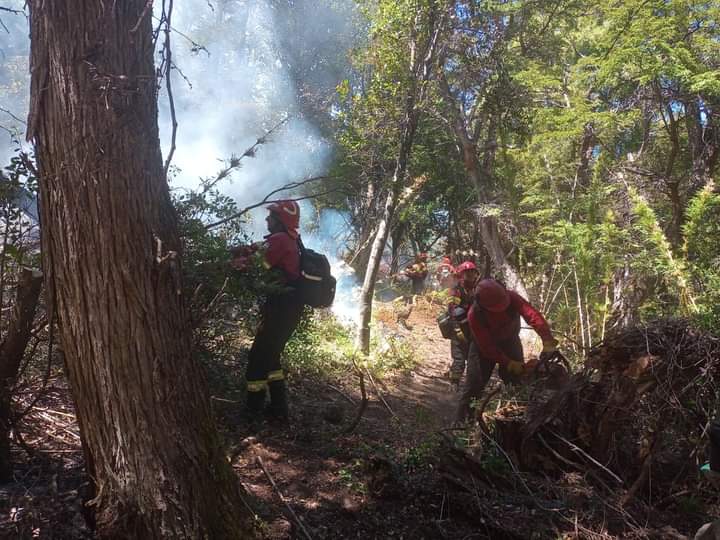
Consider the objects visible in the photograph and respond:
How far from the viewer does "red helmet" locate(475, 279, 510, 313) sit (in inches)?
190

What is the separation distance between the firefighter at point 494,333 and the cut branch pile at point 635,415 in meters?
1.16

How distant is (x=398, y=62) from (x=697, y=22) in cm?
417

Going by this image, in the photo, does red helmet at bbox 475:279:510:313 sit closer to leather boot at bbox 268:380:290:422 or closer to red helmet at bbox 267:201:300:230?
red helmet at bbox 267:201:300:230

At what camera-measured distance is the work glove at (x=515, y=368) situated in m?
4.95

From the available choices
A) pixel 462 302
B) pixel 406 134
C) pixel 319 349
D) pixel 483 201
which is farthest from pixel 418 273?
pixel 462 302

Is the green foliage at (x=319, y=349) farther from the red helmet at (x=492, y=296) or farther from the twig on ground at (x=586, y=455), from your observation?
the twig on ground at (x=586, y=455)

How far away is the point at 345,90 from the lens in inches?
307

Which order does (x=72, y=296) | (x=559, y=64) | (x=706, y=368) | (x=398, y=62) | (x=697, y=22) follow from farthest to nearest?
(x=559, y=64) < (x=398, y=62) < (x=697, y=22) < (x=706, y=368) < (x=72, y=296)

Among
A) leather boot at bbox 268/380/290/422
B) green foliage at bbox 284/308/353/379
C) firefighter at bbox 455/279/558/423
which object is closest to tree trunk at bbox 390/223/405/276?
green foliage at bbox 284/308/353/379

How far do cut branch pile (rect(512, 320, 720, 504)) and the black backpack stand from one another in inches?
77.0

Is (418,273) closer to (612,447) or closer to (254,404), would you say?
(254,404)

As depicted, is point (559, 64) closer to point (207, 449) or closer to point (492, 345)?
point (492, 345)

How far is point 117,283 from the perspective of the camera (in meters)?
2.15

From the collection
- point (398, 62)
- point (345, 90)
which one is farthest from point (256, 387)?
point (398, 62)
